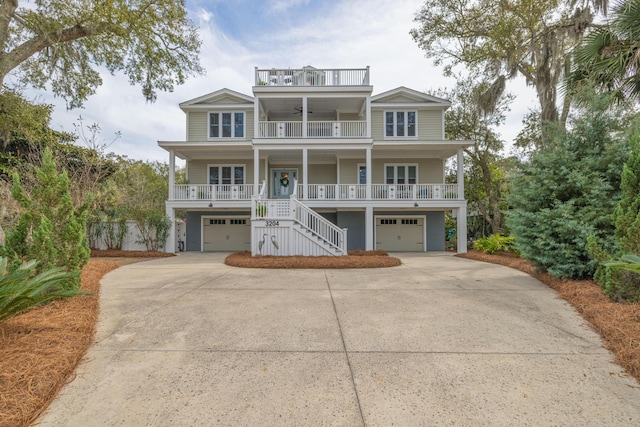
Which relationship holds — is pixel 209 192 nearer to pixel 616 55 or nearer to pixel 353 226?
pixel 353 226

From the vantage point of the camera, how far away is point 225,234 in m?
15.4

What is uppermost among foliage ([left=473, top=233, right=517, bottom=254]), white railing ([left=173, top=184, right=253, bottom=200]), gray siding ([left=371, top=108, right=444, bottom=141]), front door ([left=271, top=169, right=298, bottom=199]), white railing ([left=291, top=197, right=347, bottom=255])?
gray siding ([left=371, top=108, right=444, bottom=141])

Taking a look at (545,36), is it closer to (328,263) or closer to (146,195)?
(328,263)

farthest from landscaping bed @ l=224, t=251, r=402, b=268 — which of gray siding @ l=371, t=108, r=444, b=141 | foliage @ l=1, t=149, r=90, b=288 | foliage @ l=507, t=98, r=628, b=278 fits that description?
gray siding @ l=371, t=108, r=444, b=141

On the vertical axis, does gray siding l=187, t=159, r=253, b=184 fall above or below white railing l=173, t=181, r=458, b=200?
above

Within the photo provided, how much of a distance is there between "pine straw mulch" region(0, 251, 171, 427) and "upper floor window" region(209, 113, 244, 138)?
12590mm

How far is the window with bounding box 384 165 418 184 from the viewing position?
15.4 meters

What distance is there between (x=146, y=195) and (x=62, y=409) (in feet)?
64.8

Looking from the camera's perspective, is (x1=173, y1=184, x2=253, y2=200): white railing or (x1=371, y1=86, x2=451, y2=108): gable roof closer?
(x1=173, y1=184, x2=253, y2=200): white railing

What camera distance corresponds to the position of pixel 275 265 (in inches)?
319

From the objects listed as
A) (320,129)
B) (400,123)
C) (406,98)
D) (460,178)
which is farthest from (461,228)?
(320,129)

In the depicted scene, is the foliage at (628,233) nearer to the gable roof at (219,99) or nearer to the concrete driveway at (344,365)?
the concrete driveway at (344,365)

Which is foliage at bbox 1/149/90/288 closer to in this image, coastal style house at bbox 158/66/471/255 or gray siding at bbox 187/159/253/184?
coastal style house at bbox 158/66/471/255

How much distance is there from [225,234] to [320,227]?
23.9ft
